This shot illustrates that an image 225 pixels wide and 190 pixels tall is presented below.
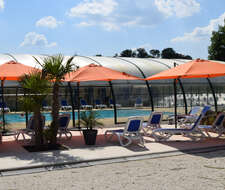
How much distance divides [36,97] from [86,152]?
2.04 meters

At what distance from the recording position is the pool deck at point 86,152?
7051 mm

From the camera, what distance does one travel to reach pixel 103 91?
2572 cm

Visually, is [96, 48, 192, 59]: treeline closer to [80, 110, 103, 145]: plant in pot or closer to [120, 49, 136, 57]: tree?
[120, 49, 136, 57]: tree

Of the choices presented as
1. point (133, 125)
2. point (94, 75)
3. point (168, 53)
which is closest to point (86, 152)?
point (133, 125)

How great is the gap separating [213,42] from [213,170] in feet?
132

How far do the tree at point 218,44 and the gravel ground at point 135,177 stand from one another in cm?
3827

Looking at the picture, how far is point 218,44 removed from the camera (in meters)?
43.4

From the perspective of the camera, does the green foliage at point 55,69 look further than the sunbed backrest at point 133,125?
No

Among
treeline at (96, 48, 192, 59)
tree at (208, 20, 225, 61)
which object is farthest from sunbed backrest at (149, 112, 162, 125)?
→ treeline at (96, 48, 192, 59)

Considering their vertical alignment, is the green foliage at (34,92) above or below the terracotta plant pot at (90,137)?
above

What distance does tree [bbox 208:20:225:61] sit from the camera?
4319 centimetres

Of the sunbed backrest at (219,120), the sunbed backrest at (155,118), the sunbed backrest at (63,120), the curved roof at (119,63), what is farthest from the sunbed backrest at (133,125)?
the curved roof at (119,63)

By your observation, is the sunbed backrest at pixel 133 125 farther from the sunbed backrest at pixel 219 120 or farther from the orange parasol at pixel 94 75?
the sunbed backrest at pixel 219 120

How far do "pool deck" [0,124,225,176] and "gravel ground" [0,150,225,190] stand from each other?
49 cm
